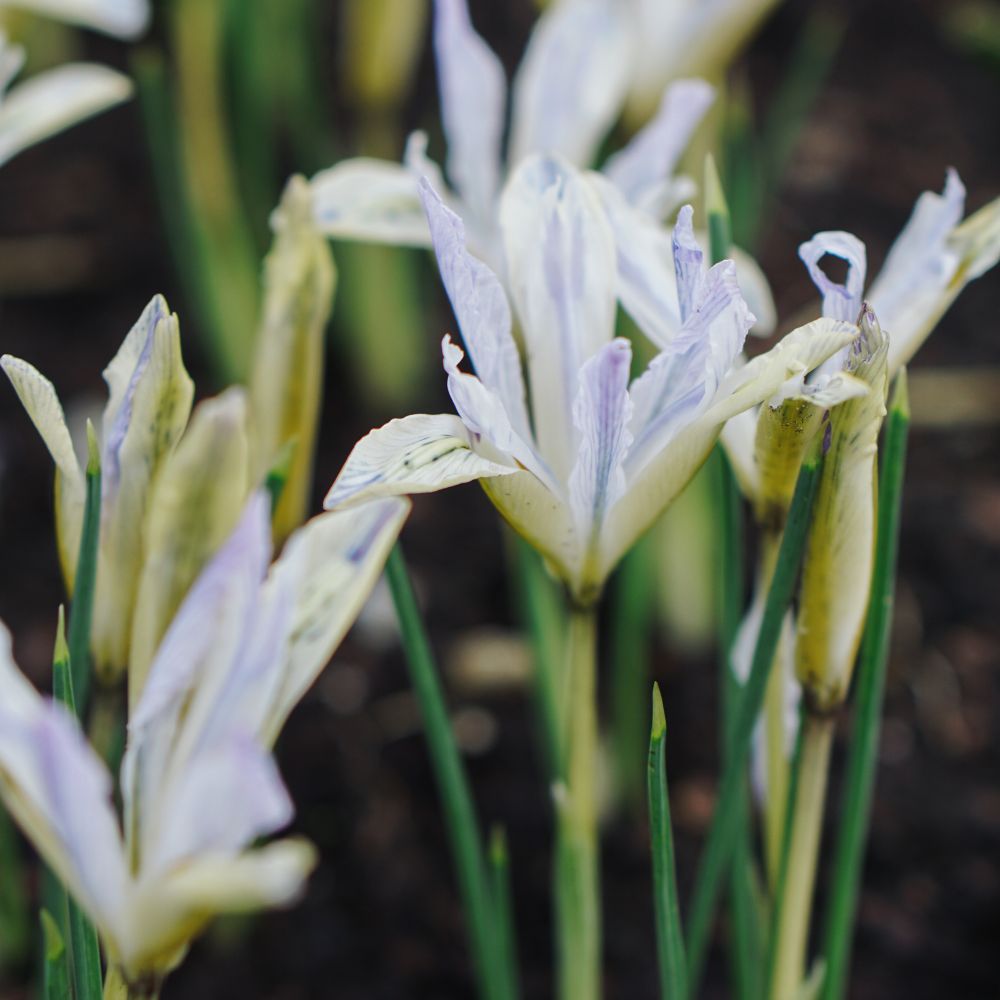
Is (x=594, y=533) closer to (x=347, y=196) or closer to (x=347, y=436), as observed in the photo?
(x=347, y=196)

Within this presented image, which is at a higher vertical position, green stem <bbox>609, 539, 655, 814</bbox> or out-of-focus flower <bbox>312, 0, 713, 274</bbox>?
out-of-focus flower <bbox>312, 0, 713, 274</bbox>

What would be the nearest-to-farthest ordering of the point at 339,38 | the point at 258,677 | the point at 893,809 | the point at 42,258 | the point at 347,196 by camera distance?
the point at 258,677 < the point at 347,196 < the point at 893,809 < the point at 42,258 < the point at 339,38

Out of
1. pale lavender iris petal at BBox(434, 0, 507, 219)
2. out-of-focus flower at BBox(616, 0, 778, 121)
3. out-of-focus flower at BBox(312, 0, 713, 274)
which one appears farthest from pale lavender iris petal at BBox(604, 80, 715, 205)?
out-of-focus flower at BBox(616, 0, 778, 121)

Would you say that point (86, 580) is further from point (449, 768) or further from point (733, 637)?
point (733, 637)

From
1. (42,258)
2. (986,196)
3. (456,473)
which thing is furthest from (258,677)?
(986,196)

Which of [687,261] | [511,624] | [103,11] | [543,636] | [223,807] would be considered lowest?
[511,624]

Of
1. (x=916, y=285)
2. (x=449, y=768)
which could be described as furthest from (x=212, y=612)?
(x=916, y=285)

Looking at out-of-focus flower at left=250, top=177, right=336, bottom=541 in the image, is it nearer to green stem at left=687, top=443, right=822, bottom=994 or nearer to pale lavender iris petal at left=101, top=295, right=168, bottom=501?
pale lavender iris petal at left=101, top=295, right=168, bottom=501
